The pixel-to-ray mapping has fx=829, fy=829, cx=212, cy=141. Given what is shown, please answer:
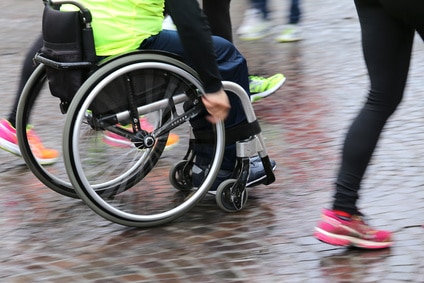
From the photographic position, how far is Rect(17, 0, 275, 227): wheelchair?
12.9ft

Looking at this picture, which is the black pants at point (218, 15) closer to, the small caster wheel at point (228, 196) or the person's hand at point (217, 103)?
the small caster wheel at point (228, 196)

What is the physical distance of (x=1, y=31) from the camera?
28.6 ft

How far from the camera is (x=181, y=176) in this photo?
455 cm

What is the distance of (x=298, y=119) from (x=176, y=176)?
1510 millimetres

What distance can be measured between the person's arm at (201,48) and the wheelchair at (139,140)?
0.15m

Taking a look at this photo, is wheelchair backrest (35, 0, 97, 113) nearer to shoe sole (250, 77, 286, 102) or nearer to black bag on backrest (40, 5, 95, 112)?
black bag on backrest (40, 5, 95, 112)

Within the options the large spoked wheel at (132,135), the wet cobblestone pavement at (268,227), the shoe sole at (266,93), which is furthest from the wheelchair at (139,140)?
the shoe sole at (266,93)

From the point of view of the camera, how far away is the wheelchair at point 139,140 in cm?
393

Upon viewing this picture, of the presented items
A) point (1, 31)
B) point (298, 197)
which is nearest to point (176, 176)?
point (298, 197)

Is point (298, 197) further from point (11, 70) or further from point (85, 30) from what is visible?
point (11, 70)

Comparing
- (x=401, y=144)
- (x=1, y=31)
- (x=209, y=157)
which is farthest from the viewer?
(x=1, y=31)

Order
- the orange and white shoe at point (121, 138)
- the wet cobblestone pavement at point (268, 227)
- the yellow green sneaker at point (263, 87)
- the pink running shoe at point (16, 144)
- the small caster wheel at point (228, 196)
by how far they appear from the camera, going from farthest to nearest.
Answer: the yellow green sneaker at point (263, 87) → the pink running shoe at point (16, 144) → the small caster wheel at point (228, 196) → the orange and white shoe at point (121, 138) → the wet cobblestone pavement at point (268, 227)

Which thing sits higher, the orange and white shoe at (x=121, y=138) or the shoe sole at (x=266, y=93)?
the orange and white shoe at (x=121, y=138)

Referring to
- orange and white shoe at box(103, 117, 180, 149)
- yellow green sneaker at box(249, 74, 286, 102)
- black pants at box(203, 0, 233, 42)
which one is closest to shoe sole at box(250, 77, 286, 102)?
yellow green sneaker at box(249, 74, 286, 102)
